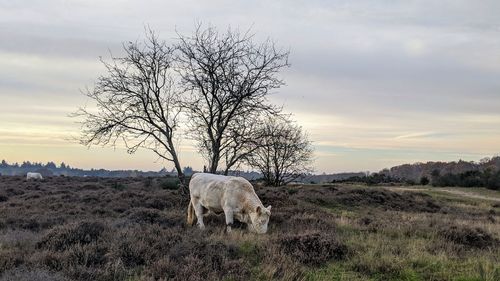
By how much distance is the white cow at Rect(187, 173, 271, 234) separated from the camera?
1206 centimetres

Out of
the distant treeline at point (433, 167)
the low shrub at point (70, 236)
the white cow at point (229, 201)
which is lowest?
the low shrub at point (70, 236)

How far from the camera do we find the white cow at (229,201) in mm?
12064

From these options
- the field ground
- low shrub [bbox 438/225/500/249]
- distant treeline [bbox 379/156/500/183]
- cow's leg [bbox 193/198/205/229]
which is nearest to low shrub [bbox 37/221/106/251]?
the field ground

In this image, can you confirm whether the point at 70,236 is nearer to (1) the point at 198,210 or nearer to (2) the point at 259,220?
(2) the point at 259,220

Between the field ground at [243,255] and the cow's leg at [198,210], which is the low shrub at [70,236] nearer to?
the field ground at [243,255]

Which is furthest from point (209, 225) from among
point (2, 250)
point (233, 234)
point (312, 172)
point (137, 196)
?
point (312, 172)

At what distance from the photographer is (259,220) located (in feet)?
39.1

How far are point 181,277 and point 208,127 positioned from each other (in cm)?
1403

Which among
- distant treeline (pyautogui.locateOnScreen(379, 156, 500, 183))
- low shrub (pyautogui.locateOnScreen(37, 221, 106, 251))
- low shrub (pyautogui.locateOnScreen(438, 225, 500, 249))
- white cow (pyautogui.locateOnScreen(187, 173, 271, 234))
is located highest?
distant treeline (pyautogui.locateOnScreen(379, 156, 500, 183))

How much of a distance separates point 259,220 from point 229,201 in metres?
1.29

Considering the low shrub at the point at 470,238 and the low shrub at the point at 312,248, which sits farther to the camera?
the low shrub at the point at 470,238

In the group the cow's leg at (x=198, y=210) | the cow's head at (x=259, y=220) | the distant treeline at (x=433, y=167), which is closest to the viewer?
the cow's head at (x=259, y=220)

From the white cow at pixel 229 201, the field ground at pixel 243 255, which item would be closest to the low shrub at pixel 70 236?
the field ground at pixel 243 255

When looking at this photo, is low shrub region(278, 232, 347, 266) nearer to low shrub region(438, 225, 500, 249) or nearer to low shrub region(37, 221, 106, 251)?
low shrub region(37, 221, 106, 251)
